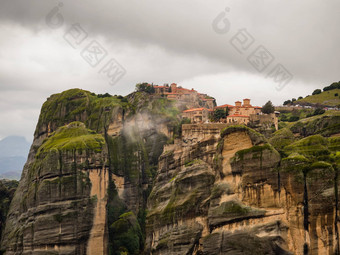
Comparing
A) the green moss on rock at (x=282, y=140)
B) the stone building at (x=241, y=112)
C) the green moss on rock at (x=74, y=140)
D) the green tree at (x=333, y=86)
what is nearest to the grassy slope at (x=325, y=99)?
the green tree at (x=333, y=86)

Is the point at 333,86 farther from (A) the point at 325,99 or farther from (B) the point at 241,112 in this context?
(B) the point at 241,112

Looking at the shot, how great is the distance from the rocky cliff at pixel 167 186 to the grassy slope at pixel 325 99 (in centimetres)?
2978

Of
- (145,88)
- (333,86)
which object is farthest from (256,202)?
(333,86)

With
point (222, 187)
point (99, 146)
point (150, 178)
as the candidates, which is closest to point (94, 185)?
point (99, 146)

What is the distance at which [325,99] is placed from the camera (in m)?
103

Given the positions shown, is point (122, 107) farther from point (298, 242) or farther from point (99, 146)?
point (298, 242)

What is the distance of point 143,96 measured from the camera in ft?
304

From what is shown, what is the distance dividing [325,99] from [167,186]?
60.2m

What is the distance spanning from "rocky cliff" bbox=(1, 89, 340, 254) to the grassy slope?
29.8 meters

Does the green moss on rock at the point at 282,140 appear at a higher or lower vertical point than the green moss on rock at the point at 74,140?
lower

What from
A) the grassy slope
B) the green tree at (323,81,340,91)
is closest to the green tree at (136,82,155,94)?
the grassy slope

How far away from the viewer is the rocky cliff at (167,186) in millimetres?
38188

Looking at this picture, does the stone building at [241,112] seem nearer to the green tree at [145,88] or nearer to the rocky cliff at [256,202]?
the green tree at [145,88]

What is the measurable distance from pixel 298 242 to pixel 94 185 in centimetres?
3423
